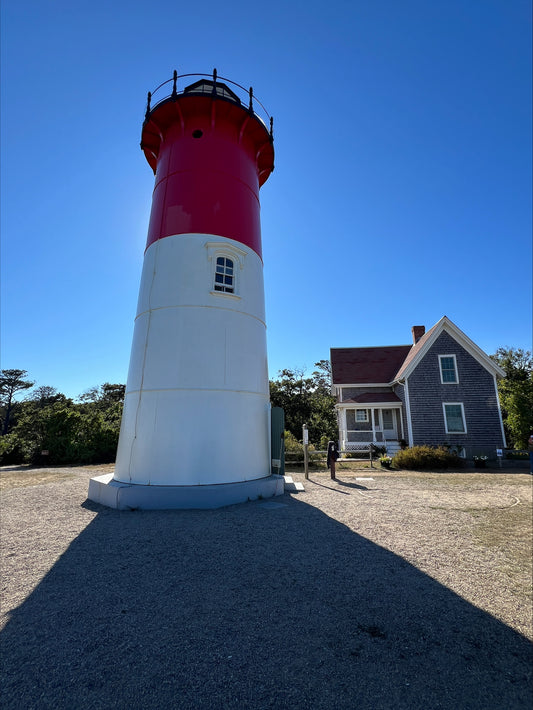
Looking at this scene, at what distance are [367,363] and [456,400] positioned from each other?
682 cm

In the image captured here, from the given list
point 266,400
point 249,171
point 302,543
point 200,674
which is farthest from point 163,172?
point 200,674

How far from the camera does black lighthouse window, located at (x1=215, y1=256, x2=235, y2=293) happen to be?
8891 mm

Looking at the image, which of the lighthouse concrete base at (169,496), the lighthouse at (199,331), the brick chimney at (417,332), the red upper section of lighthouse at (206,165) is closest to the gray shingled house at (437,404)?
the brick chimney at (417,332)

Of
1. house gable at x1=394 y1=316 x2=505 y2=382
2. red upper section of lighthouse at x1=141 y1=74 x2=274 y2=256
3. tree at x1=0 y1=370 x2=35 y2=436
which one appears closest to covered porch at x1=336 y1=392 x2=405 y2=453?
house gable at x1=394 y1=316 x2=505 y2=382

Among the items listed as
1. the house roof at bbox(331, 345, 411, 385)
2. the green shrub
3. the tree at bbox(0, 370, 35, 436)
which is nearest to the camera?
the green shrub

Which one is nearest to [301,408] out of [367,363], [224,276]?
[367,363]

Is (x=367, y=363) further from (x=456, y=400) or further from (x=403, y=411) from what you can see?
(x=456, y=400)

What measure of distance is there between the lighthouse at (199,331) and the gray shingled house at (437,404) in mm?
12925

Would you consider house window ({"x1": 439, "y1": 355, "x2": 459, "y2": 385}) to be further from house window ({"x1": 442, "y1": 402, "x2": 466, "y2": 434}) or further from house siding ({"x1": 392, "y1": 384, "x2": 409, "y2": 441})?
house siding ({"x1": 392, "y1": 384, "x2": 409, "y2": 441})

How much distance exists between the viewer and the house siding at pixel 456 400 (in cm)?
1789

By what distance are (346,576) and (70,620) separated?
291 centimetres

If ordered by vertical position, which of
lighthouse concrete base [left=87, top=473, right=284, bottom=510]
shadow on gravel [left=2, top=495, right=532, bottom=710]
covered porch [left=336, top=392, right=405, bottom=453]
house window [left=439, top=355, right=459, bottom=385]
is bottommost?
shadow on gravel [left=2, top=495, right=532, bottom=710]

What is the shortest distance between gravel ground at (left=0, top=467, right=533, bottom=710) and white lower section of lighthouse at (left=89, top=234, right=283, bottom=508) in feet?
4.21

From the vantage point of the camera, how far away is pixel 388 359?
24.4 meters
